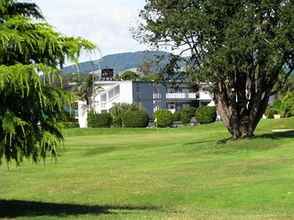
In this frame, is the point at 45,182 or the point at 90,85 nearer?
the point at 45,182

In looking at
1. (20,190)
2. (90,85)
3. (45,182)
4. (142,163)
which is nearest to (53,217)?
(20,190)

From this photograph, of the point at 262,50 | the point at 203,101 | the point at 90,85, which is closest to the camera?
the point at 262,50

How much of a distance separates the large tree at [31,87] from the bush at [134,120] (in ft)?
219

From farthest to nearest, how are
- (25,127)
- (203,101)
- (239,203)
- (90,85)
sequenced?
1. (203,101)
2. (90,85)
3. (239,203)
4. (25,127)

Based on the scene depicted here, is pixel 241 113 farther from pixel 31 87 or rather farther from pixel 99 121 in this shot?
pixel 99 121

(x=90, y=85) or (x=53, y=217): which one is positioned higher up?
(x=90, y=85)

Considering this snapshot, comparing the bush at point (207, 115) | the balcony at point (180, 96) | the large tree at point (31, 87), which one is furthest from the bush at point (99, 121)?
the large tree at point (31, 87)

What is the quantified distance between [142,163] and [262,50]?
7.44 meters

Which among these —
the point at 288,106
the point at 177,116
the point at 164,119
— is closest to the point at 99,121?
the point at 164,119

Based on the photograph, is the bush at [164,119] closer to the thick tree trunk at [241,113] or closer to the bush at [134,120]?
the bush at [134,120]

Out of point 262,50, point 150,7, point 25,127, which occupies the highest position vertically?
point 150,7

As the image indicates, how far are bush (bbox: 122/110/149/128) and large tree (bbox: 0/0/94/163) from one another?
219 ft

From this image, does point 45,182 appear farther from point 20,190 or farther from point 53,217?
point 53,217

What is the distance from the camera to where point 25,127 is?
10.4 m
